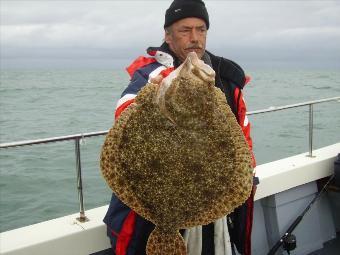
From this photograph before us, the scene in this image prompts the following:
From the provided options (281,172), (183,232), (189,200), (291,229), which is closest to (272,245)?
(291,229)

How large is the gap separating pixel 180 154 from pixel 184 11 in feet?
3.68

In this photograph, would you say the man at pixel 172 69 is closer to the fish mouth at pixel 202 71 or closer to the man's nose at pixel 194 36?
the man's nose at pixel 194 36

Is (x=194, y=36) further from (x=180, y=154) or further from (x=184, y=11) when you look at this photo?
(x=180, y=154)

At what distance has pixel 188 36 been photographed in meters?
2.55

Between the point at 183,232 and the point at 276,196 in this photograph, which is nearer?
the point at 183,232

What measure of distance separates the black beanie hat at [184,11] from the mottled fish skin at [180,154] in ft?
2.93

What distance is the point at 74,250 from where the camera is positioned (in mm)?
2783

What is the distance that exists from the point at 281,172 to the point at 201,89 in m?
2.38

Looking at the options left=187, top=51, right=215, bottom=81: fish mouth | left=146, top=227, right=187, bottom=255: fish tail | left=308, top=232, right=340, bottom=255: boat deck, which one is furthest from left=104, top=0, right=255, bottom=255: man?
left=308, top=232, right=340, bottom=255: boat deck

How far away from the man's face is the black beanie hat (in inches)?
1.0

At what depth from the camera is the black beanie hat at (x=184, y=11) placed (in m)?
2.58

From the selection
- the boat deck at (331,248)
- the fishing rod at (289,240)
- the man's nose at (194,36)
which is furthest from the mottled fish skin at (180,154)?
the boat deck at (331,248)

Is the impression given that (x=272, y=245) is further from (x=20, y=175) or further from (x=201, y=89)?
(x=20, y=175)

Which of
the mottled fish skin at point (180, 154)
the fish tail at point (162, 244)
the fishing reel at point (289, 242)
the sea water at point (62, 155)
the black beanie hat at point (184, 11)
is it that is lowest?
the sea water at point (62, 155)
